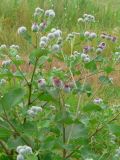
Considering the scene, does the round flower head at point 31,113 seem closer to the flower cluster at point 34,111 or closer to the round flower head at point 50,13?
the flower cluster at point 34,111

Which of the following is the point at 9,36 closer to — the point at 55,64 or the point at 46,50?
the point at 55,64

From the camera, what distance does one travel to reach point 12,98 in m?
1.78

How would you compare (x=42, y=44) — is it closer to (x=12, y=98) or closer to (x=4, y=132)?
(x=12, y=98)

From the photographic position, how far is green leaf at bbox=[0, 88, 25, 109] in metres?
1.77

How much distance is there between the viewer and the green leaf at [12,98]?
177 cm

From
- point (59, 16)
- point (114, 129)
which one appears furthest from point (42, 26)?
point (59, 16)

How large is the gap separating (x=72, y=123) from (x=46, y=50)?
0.93 ft

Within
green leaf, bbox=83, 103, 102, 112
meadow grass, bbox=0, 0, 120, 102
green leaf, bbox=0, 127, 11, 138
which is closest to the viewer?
green leaf, bbox=0, 127, 11, 138

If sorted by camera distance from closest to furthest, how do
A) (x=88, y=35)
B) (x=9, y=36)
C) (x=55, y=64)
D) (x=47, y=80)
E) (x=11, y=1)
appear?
(x=47, y=80) → (x=88, y=35) → (x=55, y=64) → (x=9, y=36) → (x=11, y=1)

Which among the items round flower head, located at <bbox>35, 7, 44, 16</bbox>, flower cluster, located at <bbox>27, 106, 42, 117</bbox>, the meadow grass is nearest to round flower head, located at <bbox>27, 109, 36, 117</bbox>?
flower cluster, located at <bbox>27, 106, 42, 117</bbox>

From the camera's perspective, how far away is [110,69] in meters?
1.99

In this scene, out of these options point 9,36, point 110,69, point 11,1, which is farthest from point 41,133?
point 11,1

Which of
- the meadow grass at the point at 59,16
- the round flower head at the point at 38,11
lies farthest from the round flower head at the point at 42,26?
the meadow grass at the point at 59,16

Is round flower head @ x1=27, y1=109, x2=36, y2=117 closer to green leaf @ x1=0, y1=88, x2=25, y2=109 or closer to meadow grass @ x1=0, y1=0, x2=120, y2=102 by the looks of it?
green leaf @ x1=0, y1=88, x2=25, y2=109
